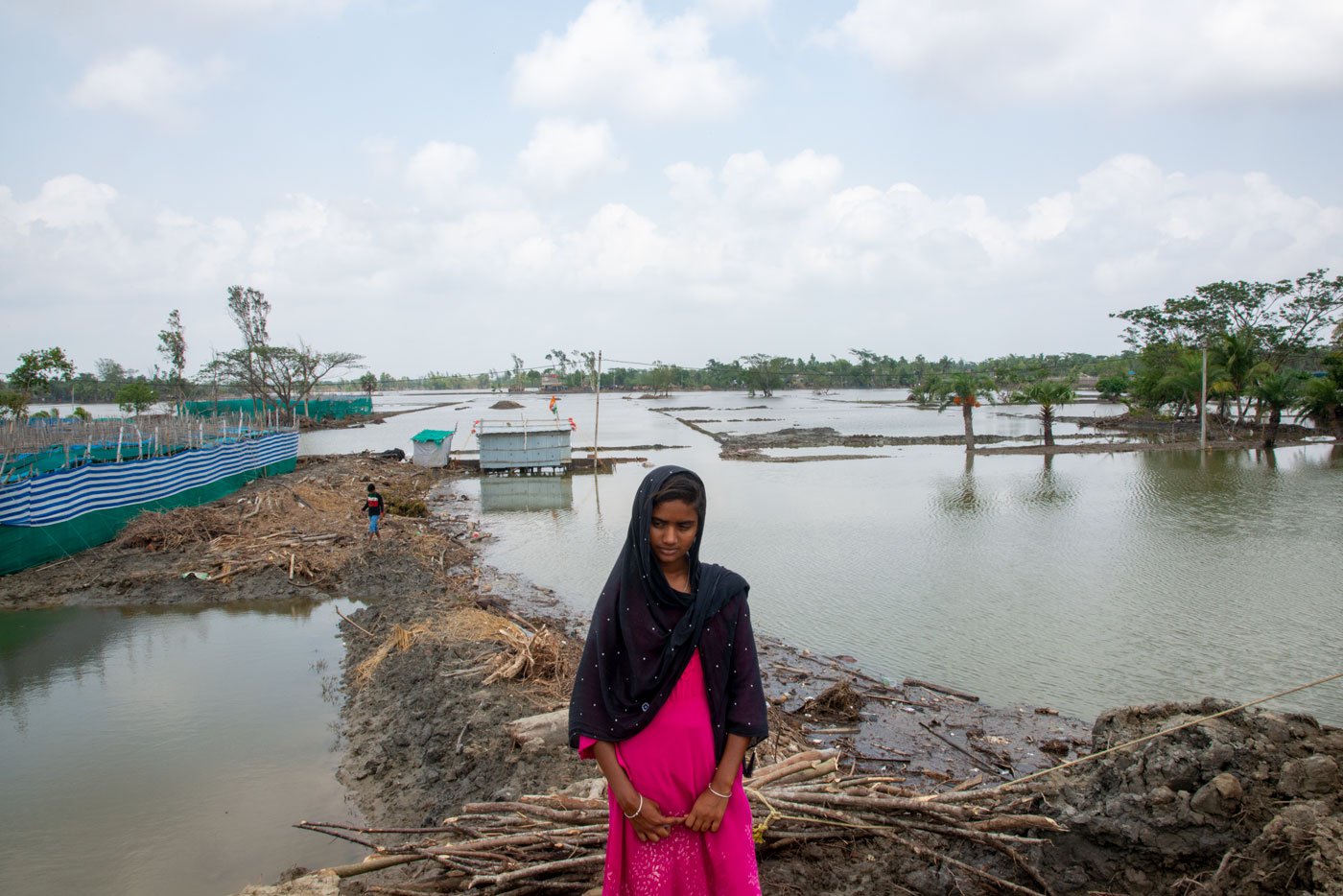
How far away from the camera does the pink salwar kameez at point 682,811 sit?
2.07 m

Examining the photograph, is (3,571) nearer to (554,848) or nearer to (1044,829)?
(554,848)

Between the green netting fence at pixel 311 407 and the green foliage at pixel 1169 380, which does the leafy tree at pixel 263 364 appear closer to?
the green netting fence at pixel 311 407

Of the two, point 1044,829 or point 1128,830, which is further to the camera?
point 1044,829

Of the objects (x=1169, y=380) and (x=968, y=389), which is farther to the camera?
(x=1169, y=380)

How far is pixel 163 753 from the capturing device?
222 inches

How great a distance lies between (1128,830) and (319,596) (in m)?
9.58

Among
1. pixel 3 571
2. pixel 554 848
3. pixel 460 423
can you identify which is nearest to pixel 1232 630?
pixel 554 848

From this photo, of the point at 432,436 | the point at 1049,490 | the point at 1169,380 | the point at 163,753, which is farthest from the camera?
the point at 1169,380

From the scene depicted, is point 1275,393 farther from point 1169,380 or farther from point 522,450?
point 522,450

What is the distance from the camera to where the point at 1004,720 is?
604 cm

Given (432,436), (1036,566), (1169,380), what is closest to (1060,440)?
(1169,380)

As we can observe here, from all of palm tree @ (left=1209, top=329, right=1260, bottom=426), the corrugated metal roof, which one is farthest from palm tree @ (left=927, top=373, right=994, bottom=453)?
the corrugated metal roof

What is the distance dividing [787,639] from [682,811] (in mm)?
6285

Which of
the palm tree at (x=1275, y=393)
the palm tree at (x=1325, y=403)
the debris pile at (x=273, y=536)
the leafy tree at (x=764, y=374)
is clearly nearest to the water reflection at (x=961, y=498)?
the debris pile at (x=273, y=536)
